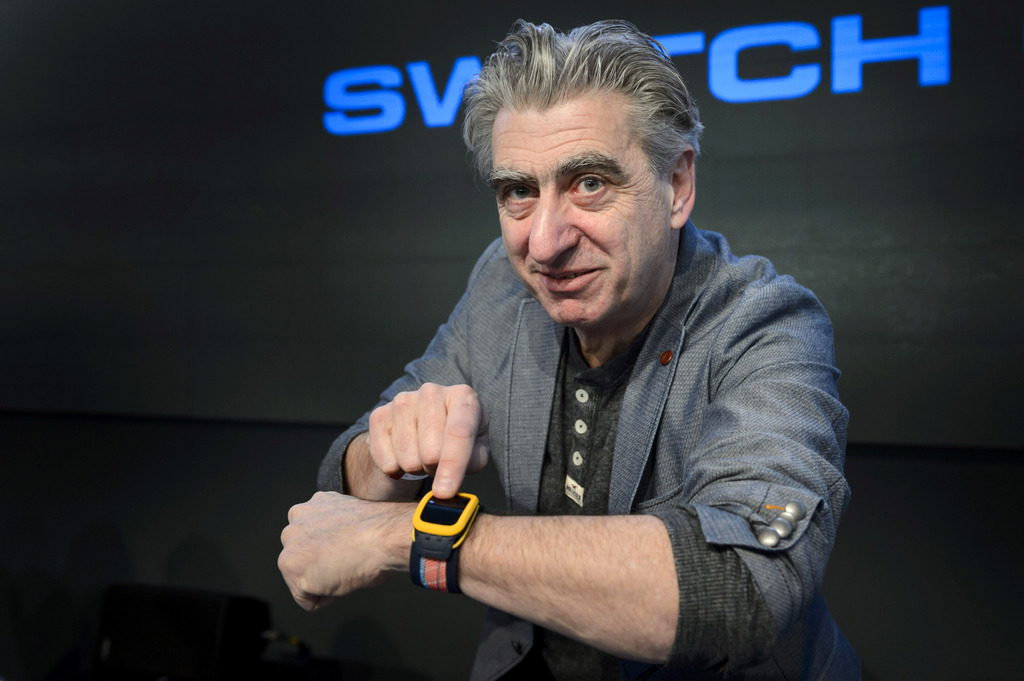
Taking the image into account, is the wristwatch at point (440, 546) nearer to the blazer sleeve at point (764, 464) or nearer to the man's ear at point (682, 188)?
the blazer sleeve at point (764, 464)

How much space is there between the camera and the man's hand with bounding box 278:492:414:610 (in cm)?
91

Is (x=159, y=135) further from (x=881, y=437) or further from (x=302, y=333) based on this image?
(x=881, y=437)

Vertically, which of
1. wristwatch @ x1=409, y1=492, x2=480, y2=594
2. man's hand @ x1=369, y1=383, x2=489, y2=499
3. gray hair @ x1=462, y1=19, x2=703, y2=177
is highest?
gray hair @ x1=462, y1=19, x2=703, y2=177

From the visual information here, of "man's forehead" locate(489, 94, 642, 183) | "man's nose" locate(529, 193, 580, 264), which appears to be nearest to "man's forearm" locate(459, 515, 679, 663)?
"man's nose" locate(529, 193, 580, 264)

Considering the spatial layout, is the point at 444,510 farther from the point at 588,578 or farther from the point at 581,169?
the point at 581,169

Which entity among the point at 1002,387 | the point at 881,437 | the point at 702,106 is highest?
the point at 702,106

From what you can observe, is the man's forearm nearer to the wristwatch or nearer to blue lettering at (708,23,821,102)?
the wristwatch

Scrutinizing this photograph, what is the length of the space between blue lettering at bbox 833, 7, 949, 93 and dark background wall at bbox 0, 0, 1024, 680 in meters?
0.04

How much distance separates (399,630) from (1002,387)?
280cm

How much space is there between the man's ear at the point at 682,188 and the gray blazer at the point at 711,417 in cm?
6

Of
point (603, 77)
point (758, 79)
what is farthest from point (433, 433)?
point (758, 79)

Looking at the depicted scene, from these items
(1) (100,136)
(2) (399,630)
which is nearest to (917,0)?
(2) (399,630)

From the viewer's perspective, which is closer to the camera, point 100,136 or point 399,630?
point 399,630

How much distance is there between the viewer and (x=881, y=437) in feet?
11.3
